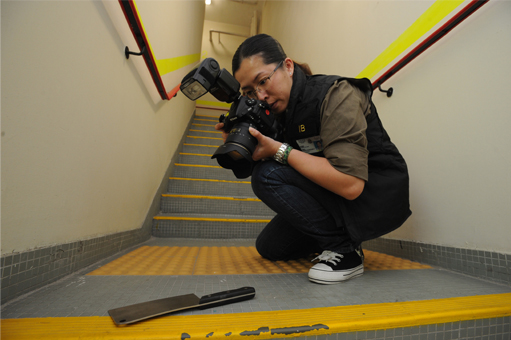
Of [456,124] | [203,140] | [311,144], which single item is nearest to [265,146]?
[311,144]

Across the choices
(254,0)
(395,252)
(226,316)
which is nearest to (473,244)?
(395,252)

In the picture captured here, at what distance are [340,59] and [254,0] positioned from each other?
4449 millimetres

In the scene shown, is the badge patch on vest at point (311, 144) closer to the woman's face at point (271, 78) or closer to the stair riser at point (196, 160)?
the woman's face at point (271, 78)

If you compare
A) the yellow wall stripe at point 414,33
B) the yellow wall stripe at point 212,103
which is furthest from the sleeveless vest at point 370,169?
the yellow wall stripe at point 212,103

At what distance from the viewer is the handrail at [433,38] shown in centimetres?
→ 94

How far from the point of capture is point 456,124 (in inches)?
40.0

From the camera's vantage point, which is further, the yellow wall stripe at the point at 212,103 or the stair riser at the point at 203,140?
the yellow wall stripe at the point at 212,103

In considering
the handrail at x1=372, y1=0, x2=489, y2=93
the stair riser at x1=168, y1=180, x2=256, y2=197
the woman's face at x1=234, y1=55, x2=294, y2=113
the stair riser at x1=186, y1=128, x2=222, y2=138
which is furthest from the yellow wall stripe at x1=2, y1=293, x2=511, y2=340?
the stair riser at x1=186, y1=128, x2=222, y2=138

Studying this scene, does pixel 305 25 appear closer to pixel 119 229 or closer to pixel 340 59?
pixel 340 59

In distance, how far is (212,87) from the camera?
0.88 metres

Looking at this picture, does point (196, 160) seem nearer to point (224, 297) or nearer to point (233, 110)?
point (233, 110)

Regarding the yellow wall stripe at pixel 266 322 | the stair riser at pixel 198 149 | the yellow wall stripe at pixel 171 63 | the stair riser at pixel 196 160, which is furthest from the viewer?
the stair riser at pixel 198 149

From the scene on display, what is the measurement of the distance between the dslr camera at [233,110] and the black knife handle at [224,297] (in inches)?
14.3

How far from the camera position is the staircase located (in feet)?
5.71
